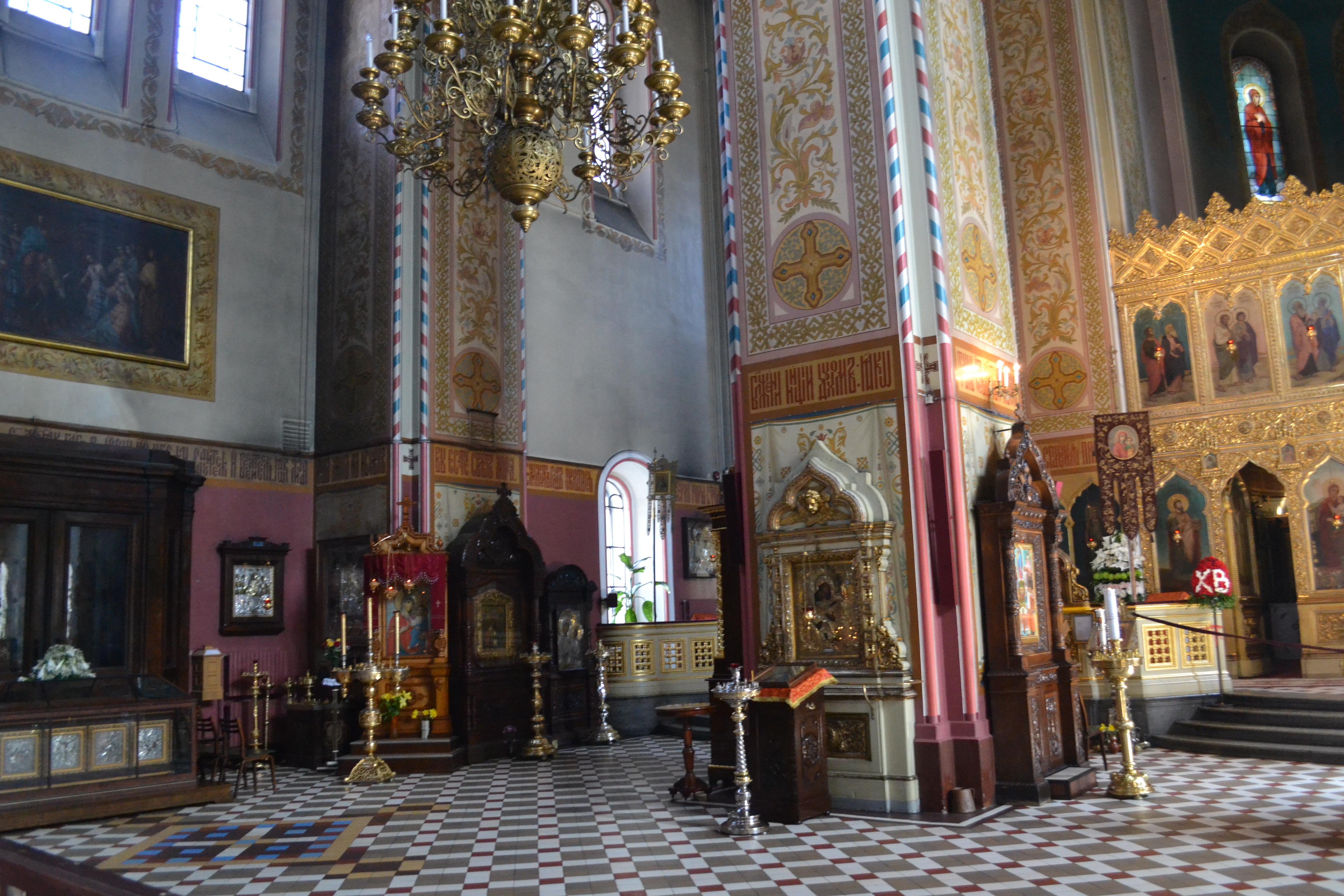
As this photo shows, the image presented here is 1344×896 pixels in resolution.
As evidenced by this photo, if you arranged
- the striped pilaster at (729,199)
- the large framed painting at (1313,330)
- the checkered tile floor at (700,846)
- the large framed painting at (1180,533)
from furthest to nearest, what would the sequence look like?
the large framed painting at (1180,533), the large framed painting at (1313,330), the striped pilaster at (729,199), the checkered tile floor at (700,846)

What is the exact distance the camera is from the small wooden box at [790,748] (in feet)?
25.8

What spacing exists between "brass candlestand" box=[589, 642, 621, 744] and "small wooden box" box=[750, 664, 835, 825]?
5804mm

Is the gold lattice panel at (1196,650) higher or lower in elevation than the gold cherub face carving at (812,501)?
lower

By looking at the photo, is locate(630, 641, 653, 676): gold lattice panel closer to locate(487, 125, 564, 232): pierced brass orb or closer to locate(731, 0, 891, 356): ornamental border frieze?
locate(731, 0, 891, 356): ornamental border frieze

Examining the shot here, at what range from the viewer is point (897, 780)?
809 centimetres

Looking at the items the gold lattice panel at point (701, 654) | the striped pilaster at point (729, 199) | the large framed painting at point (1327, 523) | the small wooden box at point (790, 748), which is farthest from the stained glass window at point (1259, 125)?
the small wooden box at point (790, 748)

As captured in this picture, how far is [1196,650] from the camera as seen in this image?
11.7 m

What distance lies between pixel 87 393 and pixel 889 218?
897 cm

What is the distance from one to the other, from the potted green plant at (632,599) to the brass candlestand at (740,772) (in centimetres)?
750

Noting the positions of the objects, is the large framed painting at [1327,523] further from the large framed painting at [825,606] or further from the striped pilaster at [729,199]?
the striped pilaster at [729,199]

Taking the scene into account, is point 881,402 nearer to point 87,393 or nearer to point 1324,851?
point 1324,851

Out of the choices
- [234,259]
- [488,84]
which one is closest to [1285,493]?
[488,84]

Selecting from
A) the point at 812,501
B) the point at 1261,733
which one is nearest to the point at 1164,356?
the point at 1261,733

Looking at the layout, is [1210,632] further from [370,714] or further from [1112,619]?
[370,714]
